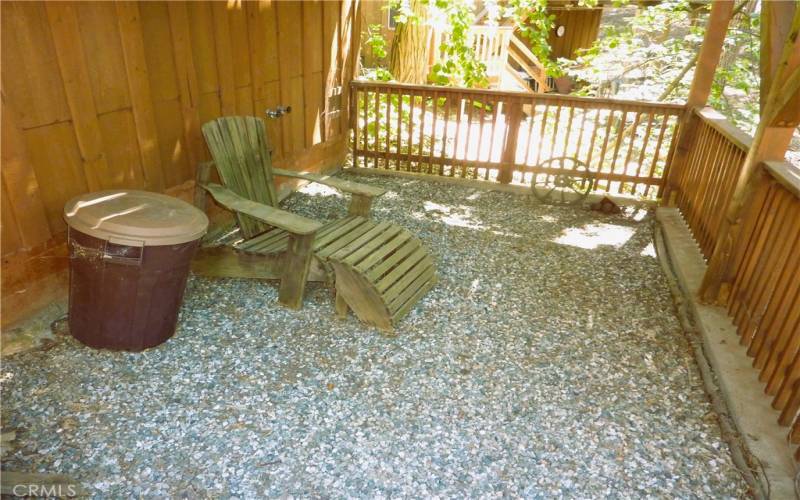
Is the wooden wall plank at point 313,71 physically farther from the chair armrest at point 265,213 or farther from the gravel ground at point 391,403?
the gravel ground at point 391,403

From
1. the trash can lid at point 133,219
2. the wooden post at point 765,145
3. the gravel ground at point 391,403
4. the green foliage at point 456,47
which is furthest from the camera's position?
the green foliage at point 456,47

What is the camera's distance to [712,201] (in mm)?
3564

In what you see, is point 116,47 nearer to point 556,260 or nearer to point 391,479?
point 391,479

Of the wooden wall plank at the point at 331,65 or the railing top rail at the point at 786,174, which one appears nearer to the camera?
the railing top rail at the point at 786,174

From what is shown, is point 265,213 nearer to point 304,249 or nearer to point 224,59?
point 304,249

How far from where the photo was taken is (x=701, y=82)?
170 inches

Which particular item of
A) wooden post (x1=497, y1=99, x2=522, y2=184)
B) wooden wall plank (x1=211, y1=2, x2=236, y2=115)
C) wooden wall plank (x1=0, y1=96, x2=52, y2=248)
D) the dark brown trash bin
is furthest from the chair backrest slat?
wooden post (x1=497, y1=99, x2=522, y2=184)

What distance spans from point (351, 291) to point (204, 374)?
2.76 feet

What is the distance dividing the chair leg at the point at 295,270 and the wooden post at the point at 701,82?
3693 mm

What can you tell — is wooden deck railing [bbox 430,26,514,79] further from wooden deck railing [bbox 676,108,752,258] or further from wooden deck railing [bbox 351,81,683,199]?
wooden deck railing [bbox 676,108,752,258]

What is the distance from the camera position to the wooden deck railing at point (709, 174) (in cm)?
329

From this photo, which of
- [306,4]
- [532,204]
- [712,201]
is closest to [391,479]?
[712,201]

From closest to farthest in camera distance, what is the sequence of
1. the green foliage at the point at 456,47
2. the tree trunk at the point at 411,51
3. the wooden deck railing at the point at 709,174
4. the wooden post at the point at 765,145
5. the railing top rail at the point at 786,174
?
1. the railing top rail at the point at 786,174
2. the wooden post at the point at 765,145
3. the wooden deck railing at the point at 709,174
4. the green foliage at the point at 456,47
5. the tree trunk at the point at 411,51

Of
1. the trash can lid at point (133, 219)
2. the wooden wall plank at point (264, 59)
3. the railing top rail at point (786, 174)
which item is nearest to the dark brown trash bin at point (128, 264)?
the trash can lid at point (133, 219)
